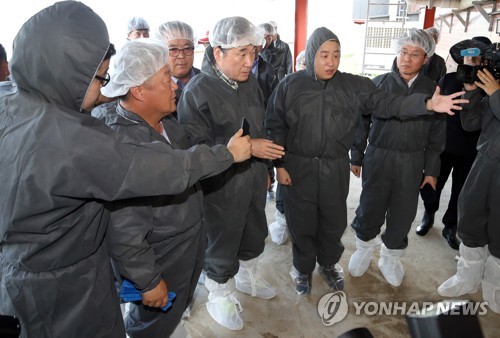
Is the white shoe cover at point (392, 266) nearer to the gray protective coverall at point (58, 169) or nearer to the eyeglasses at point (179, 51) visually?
the gray protective coverall at point (58, 169)

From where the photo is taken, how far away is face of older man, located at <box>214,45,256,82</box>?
1.90 metres

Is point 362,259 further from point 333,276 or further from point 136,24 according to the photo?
point 136,24

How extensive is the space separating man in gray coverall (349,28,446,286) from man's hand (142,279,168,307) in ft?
5.32

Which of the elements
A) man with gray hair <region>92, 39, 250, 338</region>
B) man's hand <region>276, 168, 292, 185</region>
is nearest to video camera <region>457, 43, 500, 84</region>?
man's hand <region>276, 168, 292, 185</region>

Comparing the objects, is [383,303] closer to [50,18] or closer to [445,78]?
[445,78]

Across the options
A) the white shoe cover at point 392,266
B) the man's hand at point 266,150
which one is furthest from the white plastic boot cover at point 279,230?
the man's hand at point 266,150

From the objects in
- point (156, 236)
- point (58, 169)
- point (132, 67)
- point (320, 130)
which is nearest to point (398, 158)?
point (320, 130)

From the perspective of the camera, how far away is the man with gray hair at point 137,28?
316 centimetres

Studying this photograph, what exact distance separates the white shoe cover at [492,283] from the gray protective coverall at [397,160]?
509 mm

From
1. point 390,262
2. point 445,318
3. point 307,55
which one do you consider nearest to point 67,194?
point 445,318

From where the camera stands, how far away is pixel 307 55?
210 centimetres

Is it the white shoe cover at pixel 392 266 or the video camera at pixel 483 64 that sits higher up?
the video camera at pixel 483 64

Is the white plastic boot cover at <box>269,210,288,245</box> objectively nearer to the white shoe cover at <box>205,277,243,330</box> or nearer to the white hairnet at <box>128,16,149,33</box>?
the white shoe cover at <box>205,277,243,330</box>

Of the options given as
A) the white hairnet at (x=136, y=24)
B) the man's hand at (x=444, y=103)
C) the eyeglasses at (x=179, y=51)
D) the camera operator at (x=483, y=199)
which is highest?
the white hairnet at (x=136, y=24)
